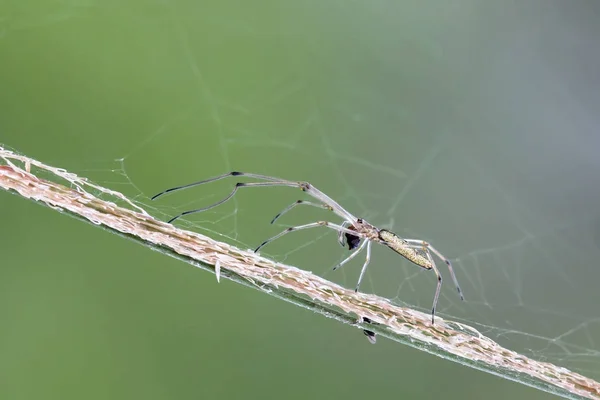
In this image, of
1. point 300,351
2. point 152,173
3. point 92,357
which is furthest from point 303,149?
point 92,357

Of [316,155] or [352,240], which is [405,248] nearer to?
[352,240]

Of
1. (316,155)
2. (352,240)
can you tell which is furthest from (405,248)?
(316,155)

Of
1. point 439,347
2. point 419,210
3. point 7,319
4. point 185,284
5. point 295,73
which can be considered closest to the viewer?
point 439,347

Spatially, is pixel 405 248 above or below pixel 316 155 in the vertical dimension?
below

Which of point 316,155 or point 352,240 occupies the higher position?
point 316,155

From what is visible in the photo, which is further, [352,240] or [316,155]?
[316,155]

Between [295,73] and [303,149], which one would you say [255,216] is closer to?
[303,149]

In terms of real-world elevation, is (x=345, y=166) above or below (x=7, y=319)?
above

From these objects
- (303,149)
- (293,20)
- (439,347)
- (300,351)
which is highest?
(293,20)
